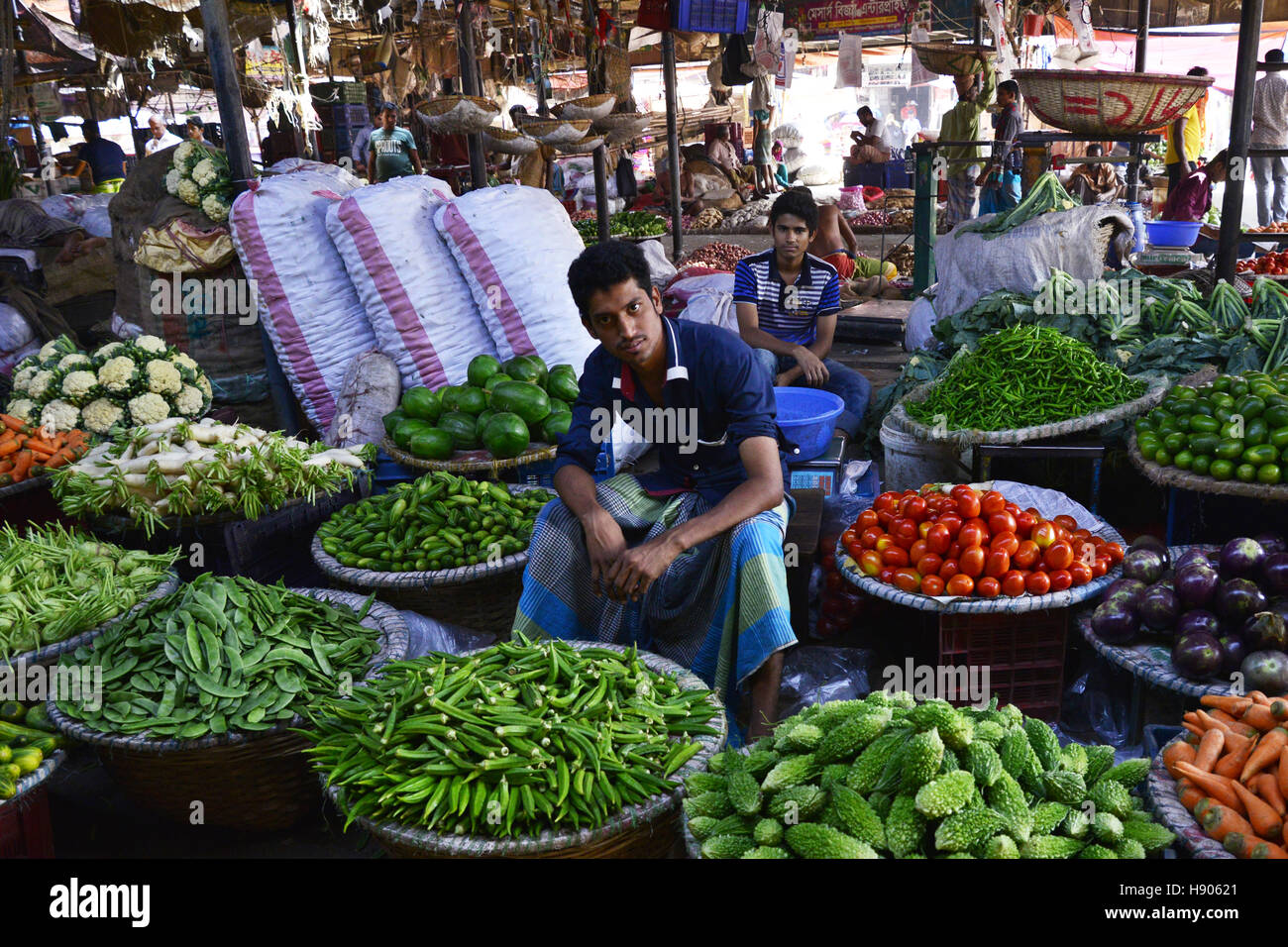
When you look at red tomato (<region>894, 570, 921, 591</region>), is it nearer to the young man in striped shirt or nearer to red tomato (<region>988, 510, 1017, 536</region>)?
red tomato (<region>988, 510, 1017, 536</region>)

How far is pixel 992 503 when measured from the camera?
3.12 meters

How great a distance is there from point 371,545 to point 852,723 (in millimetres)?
2056

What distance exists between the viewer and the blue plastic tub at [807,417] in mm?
3990

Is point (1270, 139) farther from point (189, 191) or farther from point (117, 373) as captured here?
point (117, 373)

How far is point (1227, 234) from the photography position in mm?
5219

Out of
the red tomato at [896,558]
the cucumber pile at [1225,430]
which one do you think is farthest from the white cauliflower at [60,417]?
the cucumber pile at [1225,430]

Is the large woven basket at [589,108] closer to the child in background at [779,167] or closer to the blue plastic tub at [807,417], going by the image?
the blue plastic tub at [807,417]

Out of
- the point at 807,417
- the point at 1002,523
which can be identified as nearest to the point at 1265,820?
the point at 1002,523

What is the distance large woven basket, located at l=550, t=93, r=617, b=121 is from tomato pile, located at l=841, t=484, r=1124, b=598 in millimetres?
6467

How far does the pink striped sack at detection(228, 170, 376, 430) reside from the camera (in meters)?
4.96

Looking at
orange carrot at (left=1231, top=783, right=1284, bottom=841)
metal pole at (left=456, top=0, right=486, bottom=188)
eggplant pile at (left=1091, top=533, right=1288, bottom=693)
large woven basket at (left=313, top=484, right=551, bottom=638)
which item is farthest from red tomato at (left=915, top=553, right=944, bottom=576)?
metal pole at (left=456, top=0, right=486, bottom=188)

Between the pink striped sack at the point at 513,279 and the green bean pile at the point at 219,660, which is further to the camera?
the pink striped sack at the point at 513,279

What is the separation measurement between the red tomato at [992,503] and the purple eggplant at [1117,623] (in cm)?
Result: 44

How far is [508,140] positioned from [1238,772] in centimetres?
705
